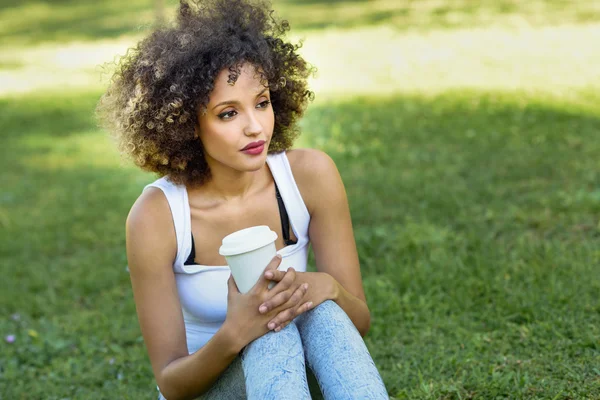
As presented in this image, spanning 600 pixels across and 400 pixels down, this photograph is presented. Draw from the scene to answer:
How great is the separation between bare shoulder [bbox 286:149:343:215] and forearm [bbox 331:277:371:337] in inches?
13.0

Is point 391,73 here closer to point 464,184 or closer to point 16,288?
point 464,184

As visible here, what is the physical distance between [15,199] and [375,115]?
3.30 meters

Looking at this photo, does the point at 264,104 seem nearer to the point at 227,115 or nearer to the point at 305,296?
the point at 227,115

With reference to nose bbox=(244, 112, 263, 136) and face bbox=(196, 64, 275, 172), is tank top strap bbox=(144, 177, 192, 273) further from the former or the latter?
nose bbox=(244, 112, 263, 136)

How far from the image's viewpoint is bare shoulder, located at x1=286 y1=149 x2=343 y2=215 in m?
2.80

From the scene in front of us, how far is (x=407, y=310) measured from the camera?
3.86 m

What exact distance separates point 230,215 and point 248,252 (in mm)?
548

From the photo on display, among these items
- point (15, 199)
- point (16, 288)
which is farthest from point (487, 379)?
point (15, 199)

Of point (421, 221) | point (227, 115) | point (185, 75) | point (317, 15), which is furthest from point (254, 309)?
point (317, 15)

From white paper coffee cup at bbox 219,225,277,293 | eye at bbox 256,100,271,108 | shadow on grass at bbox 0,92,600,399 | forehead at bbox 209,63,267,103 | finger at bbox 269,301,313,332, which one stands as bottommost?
shadow on grass at bbox 0,92,600,399

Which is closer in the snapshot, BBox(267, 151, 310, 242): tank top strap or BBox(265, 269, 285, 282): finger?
BBox(265, 269, 285, 282): finger

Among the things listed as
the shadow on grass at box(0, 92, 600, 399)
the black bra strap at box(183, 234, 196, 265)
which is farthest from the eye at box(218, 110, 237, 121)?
the shadow on grass at box(0, 92, 600, 399)

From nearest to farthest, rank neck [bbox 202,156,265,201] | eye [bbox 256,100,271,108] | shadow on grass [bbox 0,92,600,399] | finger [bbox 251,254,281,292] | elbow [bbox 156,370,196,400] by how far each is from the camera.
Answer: finger [bbox 251,254,281,292] → elbow [bbox 156,370,196,400] → eye [bbox 256,100,271,108] → neck [bbox 202,156,265,201] → shadow on grass [bbox 0,92,600,399]

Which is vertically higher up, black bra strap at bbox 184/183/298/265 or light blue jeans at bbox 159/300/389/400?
black bra strap at bbox 184/183/298/265
